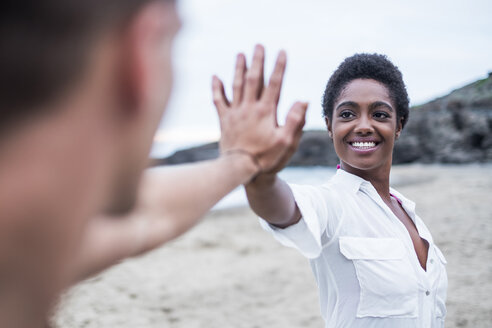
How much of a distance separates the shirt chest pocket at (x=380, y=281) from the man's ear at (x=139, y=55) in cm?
135

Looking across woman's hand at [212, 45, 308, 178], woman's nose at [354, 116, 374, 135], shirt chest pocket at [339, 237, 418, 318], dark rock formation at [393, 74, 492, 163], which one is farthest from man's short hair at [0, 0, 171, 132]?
dark rock formation at [393, 74, 492, 163]

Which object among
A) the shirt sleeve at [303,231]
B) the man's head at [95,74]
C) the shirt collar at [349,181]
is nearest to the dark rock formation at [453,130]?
the shirt collar at [349,181]

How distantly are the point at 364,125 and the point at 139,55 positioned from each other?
1531 millimetres

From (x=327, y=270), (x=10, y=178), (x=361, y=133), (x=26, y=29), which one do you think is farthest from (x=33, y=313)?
(x=361, y=133)

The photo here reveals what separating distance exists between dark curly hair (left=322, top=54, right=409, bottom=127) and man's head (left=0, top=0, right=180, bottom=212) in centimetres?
159

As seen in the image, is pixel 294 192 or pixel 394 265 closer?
pixel 294 192

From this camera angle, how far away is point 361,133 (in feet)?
6.03

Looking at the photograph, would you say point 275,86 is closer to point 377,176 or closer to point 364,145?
point 364,145

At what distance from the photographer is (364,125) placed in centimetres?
182

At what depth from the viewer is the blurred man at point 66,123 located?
358 mm

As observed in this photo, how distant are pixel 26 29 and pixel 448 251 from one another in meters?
6.69

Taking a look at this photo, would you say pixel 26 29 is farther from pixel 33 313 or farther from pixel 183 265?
pixel 183 265

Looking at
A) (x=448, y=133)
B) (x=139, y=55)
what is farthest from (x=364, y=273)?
(x=448, y=133)

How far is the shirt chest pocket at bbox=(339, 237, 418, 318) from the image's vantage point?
1611 mm
